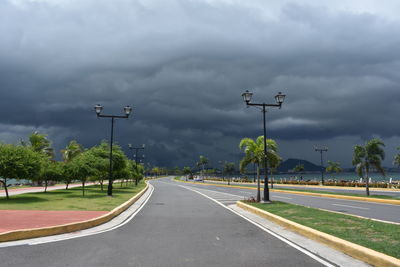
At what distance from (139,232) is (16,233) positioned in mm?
3598

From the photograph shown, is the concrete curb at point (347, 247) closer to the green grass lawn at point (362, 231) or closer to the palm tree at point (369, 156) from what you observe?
the green grass lawn at point (362, 231)

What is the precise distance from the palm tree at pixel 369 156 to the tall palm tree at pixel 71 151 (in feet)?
173

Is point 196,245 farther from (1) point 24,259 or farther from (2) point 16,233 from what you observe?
(2) point 16,233

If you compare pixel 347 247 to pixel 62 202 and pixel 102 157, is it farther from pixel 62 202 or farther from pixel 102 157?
pixel 102 157

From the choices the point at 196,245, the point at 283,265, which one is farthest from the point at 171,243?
the point at 283,265

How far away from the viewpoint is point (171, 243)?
29.3 feet

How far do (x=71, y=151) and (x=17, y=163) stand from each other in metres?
43.8

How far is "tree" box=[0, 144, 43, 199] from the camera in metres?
24.4

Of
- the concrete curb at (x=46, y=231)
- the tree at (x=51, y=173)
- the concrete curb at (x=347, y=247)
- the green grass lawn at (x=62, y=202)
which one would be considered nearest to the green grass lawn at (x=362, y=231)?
the concrete curb at (x=347, y=247)

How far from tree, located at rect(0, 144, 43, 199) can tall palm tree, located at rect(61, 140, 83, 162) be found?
40.7m

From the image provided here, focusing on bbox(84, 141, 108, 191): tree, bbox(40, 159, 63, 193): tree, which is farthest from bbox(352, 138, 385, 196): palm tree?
bbox(40, 159, 63, 193): tree

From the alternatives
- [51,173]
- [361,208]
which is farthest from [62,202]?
[361,208]

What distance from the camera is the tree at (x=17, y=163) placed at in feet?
80.0

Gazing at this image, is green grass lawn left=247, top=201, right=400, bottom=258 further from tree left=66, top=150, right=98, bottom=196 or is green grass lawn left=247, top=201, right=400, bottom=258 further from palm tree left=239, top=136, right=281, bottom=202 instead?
tree left=66, top=150, right=98, bottom=196
